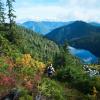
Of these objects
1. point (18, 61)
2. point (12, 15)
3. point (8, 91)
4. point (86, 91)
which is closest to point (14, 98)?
point (8, 91)

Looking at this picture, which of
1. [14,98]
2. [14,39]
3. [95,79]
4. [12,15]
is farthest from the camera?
[12,15]

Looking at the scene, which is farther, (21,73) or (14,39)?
(14,39)

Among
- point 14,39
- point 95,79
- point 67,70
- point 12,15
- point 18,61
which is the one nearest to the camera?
point 95,79

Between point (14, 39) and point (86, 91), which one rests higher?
point (14, 39)

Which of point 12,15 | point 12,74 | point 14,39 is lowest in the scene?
point 12,74

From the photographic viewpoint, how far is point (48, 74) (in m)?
34.6

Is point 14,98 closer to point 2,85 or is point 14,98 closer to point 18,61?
point 2,85

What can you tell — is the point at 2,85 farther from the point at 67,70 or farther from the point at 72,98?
the point at 67,70

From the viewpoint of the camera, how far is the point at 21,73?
3184 centimetres

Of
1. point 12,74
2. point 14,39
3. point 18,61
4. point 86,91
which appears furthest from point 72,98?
point 14,39

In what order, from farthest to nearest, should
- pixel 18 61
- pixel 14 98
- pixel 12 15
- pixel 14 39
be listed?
pixel 12 15 < pixel 14 39 < pixel 18 61 < pixel 14 98

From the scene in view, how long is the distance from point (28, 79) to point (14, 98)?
Result: 13.7 ft

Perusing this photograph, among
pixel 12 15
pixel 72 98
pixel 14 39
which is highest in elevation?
pixel 12 15

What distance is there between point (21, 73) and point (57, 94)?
6.46 m
